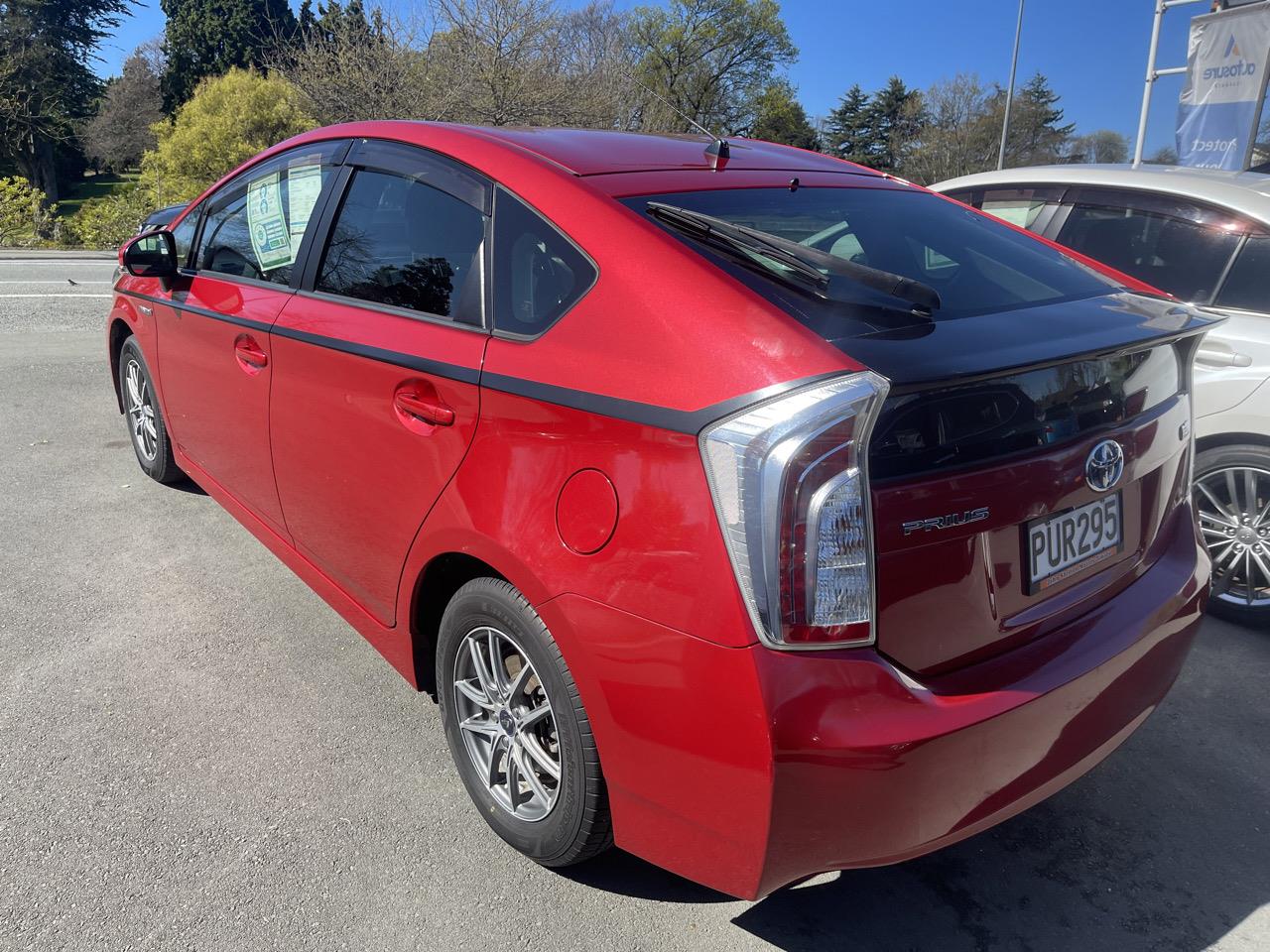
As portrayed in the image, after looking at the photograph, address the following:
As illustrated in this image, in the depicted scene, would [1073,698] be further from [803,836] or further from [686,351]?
[686,351]

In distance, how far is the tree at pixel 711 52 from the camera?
1977 inches

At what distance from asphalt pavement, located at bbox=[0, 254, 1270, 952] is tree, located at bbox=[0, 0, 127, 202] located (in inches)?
1876

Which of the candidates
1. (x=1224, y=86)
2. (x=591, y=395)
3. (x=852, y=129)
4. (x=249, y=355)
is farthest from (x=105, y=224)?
(x=852, y=129)

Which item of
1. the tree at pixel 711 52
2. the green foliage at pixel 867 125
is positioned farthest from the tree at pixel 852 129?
the tree at pixel 711 52

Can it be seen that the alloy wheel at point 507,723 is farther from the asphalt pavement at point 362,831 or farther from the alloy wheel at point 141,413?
the alloy wheel at point 141,413

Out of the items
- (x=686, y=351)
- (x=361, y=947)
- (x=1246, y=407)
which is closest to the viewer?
(x=686, y=351)

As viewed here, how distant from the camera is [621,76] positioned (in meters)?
28.7

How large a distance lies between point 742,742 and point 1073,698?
29.6 inches

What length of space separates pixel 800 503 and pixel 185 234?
11.6 ft

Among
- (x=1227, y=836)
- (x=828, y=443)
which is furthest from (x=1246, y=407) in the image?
(x=828, y=443)

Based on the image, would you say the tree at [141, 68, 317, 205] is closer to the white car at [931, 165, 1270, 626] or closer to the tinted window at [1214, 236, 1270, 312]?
the white car at [931, 165, 1270, 626]

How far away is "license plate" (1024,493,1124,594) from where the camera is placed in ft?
6.30

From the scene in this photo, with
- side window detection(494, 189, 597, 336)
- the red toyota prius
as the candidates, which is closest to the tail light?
the red toyota prius

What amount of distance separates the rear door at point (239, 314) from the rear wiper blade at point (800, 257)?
1452 millimetres
